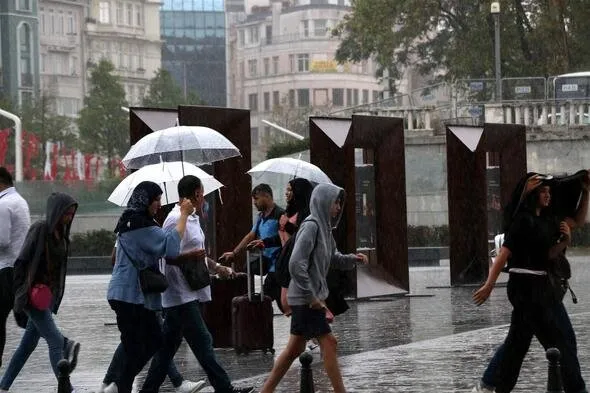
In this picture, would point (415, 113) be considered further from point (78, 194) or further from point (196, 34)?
point (196, 34)

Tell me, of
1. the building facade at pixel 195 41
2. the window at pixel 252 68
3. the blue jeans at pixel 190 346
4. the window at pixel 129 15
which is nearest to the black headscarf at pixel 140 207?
the blue jeans at pixel 190 346

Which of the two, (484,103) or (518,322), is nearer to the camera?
(518,322)

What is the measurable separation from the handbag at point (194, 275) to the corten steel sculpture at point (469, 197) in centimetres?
1266

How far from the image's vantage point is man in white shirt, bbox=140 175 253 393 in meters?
12.1

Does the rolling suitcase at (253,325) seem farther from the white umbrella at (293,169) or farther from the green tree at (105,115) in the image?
the green tree at (105,115)

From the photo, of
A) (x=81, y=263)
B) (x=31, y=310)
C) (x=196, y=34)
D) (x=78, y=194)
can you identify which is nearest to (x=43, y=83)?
(x=196, y=34)

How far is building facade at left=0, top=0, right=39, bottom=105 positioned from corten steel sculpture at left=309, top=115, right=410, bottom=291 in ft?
295

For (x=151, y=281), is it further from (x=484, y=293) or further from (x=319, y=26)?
(x=319, y=26)

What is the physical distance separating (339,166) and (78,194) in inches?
948

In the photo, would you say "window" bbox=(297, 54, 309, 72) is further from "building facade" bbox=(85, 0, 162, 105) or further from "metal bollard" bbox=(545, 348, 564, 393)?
"metal bollard" bbox=(545, 348, 564, 393)

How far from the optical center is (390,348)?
627 inches

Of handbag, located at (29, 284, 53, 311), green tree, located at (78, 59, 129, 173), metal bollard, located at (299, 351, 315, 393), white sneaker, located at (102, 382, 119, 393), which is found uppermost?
green tree, located at (78, 59, 129, 173)

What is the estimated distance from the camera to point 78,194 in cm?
4528

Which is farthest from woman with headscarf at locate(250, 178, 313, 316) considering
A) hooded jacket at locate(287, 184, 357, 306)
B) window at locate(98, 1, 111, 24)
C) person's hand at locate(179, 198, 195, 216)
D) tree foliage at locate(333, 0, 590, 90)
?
window at locate(98, 1, 111, 24)
